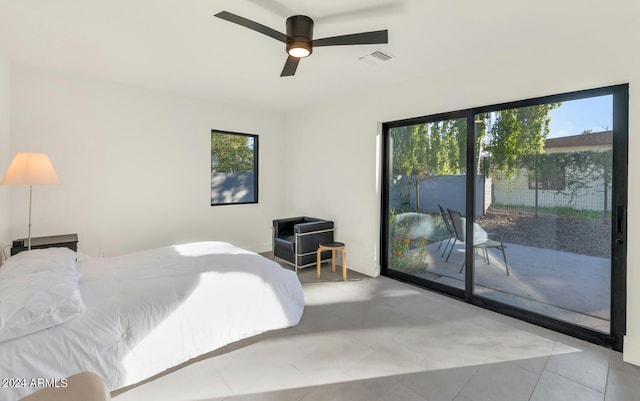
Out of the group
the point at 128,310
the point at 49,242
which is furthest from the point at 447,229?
the point at 49,242

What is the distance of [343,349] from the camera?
247 cm

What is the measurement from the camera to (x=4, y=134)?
3186mm

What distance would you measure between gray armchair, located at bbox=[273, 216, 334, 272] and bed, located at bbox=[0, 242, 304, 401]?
130 centimetres

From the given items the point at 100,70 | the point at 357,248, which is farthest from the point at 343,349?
the point at 100,70

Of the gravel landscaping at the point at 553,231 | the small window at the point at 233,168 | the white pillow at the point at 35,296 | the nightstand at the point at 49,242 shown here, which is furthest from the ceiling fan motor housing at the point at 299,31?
the nightstand at the point at 49,242

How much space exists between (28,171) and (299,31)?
2.83 meters

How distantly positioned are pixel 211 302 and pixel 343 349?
1.14 m

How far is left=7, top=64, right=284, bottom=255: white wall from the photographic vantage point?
3547mm

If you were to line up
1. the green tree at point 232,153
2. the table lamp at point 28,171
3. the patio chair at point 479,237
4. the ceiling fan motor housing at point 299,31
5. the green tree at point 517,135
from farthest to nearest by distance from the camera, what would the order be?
the green tree at point 232,153 → the patio chair at point 479,237 → the green tree at point 517,135 → the table lamp at point 28,171 → the ceiling fan motor housing at point 299,31

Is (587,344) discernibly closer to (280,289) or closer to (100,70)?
(280,289)

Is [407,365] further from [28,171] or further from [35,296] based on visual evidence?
[28,171]

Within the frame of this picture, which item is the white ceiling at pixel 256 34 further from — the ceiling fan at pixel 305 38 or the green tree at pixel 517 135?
the green tree at pixel 517 135

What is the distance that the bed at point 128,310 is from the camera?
1.61 metres

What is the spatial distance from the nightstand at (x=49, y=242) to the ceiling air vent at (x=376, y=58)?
383 cm
